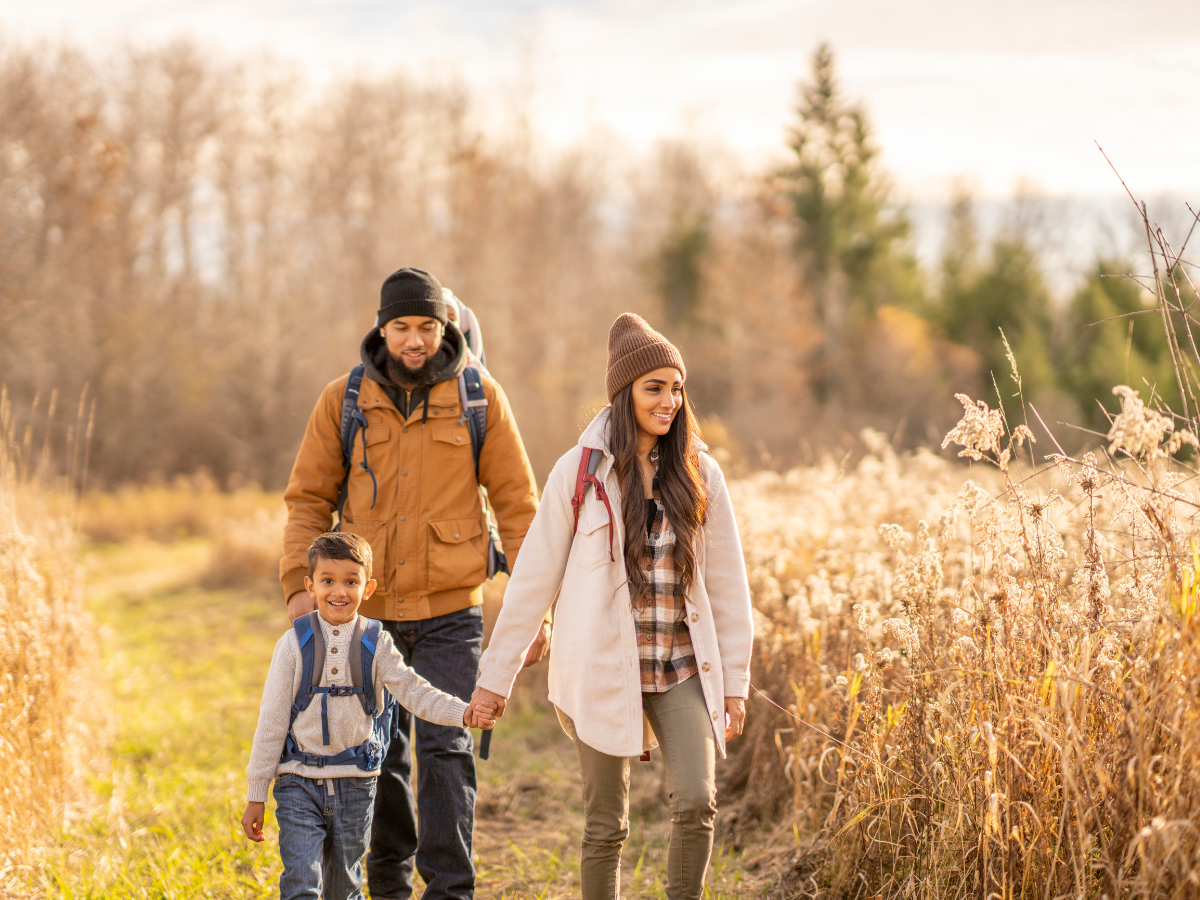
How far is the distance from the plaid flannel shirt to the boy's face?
0.91 m

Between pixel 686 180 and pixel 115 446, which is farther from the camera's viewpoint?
pixel 686 180

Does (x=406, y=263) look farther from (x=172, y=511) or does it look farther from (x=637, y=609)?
(x=637, y=609)

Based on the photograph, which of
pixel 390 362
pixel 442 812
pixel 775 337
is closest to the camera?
pixel 442 812

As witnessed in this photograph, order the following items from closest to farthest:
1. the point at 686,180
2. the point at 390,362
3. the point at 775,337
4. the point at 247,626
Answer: the point at 390,362
the point at 247,626
the point at 775,337
the point at 686,180

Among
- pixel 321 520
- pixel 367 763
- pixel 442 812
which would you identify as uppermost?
pixel 321 520

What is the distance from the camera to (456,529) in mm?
3732

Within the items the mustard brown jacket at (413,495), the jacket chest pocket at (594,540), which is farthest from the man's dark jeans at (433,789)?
the jacket chest pocket at (594,540)

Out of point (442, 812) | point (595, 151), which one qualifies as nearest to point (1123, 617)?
point (442, 812)

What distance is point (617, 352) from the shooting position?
3.24 meters

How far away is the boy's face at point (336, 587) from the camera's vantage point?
3.07 metres

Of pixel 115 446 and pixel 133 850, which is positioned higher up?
pixel 115 446

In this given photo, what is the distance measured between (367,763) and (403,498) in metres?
1.03

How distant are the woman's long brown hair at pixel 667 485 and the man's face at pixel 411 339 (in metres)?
0.90

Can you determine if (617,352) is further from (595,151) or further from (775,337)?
(595,151)
